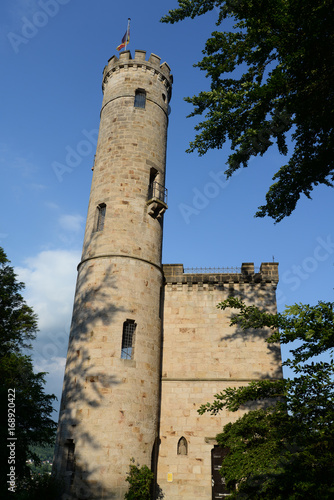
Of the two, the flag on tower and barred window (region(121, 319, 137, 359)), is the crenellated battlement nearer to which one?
the flag on tower

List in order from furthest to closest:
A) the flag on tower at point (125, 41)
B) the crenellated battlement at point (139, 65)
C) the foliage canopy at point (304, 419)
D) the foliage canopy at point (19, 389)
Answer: the flag on tower at point (125, 41) < the crenellated battlement at point (139, 65) < the foliage canopy at point (19, 389) < the foliage canopy at point (304, 419)

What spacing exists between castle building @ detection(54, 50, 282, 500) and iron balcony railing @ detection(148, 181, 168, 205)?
0.23ft

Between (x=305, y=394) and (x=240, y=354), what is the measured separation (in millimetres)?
8920

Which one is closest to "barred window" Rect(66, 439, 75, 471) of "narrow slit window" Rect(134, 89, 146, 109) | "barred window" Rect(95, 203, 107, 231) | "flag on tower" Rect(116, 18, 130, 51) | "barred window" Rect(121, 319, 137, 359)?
"barred window" Rect(121, 319, 137, 359)

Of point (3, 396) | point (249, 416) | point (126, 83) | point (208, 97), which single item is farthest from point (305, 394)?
point (126, 83)

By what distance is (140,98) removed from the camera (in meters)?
20.5

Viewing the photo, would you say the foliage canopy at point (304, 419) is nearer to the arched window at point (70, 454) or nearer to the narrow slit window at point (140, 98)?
the arched window at point (70, 454)

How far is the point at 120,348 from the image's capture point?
48.9 ft

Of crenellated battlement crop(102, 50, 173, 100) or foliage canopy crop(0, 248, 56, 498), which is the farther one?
crenellated battlement crop(102, 50, 173, 100)

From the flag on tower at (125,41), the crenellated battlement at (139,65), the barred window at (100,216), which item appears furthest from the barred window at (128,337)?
the flag on tower at (125,41)

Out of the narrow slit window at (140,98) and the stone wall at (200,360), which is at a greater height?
the narrow slit window at (140,98)

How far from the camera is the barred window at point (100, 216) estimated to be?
17869 mm

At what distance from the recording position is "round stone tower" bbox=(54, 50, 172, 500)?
44.5ft

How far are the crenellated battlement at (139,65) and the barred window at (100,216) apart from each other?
8.35 meters
